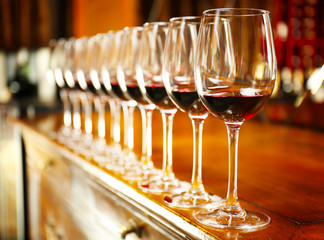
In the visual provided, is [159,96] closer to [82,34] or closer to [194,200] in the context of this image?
[194,200]

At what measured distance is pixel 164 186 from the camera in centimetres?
80

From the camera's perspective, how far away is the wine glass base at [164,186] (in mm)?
779

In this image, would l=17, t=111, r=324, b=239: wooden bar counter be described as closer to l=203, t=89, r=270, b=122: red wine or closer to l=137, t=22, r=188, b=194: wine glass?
l=137, t=22, r=188, b=194: wine glass

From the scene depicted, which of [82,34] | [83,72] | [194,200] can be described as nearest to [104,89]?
[83,72]

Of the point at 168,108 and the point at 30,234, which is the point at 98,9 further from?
the point at 168,108

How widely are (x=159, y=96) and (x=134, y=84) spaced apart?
0.15 m

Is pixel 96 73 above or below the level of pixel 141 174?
above

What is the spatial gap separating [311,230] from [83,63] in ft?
3.13

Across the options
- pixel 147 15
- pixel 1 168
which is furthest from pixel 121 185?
pixel 147 15

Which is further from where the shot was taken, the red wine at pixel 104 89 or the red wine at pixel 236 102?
the red wine at pixel 104 89

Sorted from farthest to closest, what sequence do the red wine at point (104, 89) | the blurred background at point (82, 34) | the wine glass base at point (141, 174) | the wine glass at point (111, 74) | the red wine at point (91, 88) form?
the blurred background at point (82, 34), the red wine at point (91, 88), the red wine at point (104, 89), the wine glass at point (111, 74), the wine glass base at point (141, 174)

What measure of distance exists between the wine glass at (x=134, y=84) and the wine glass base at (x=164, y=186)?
69 mm

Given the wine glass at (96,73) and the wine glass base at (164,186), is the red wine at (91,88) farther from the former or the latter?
the wine glass base at (164,186)

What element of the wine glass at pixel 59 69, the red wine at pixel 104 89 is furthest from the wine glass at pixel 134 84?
the wine glass at pixel 59 69
